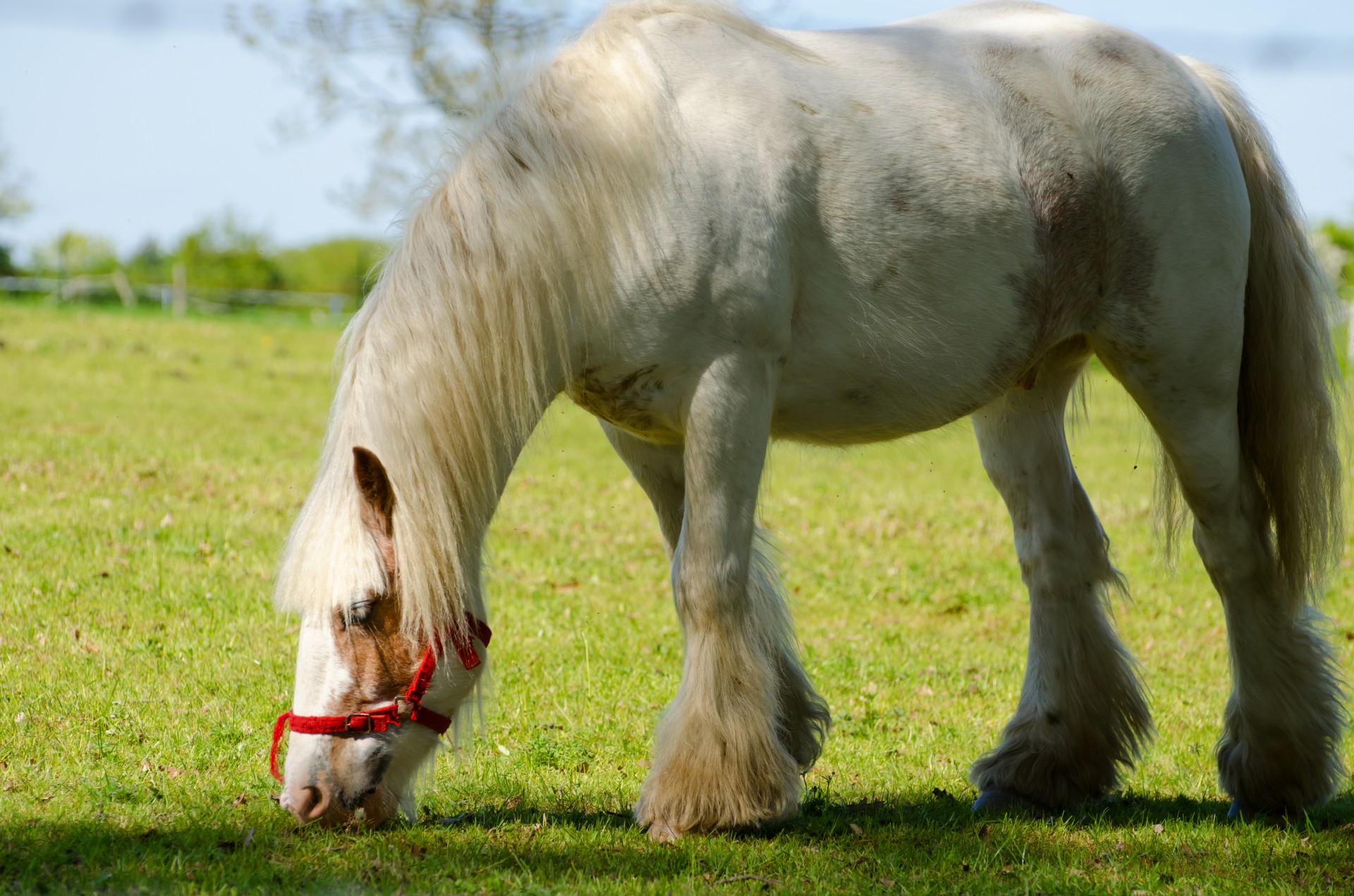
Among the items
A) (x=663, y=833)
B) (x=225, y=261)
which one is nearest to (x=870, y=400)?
(x=663, y=833)

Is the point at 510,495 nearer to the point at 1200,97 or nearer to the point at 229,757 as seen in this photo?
the point at 229,757

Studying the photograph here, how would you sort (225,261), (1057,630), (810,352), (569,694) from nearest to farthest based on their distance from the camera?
(810,352), (1057,630), (569,694), (225,261)

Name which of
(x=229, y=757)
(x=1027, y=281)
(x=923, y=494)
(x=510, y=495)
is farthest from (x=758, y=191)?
(x=923, y=494)

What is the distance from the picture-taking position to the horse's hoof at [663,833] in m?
3.64

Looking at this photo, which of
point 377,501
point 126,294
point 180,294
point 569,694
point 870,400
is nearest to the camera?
point 377,501

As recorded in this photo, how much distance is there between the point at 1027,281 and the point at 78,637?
4.52m

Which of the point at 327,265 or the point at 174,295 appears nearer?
the point at 174,295

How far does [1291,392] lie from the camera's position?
177 inches

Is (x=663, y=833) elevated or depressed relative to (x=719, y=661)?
depressed

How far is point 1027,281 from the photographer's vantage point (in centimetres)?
409

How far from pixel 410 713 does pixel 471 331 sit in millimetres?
1060

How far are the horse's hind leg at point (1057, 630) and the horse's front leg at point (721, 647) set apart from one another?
4.25 feet

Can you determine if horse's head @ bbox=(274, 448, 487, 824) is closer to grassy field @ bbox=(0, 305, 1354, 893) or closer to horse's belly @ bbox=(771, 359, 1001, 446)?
grassy field @ bbox=(0, 305, 1354, 893)

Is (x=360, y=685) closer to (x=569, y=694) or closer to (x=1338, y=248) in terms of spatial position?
(x=569, y=694)
